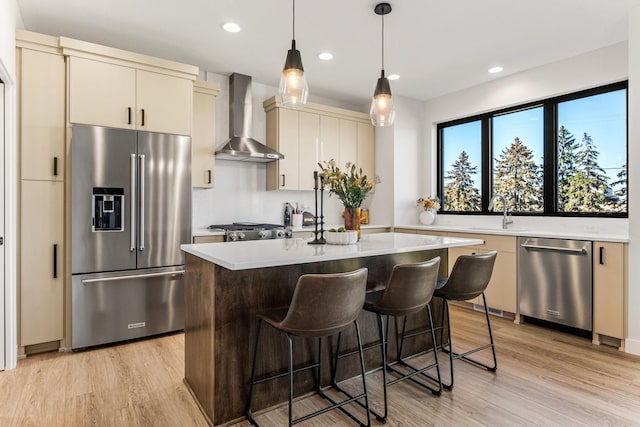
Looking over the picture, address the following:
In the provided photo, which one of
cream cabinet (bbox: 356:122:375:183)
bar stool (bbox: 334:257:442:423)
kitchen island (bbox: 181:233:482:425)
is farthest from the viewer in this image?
cream cabinet (bbox: 356:122:375:183)

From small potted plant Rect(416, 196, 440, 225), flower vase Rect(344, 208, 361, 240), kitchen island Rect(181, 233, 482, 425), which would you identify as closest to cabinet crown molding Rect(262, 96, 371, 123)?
small potted plant Rect(416, 196, 440, 225)

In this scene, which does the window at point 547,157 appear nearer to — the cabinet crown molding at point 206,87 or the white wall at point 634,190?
the white wall at point 634,190

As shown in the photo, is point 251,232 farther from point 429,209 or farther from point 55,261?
point 429,209

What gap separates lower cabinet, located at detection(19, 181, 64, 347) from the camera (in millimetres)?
2914

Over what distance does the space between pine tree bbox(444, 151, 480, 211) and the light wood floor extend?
7.36 feet

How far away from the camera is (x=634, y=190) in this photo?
3.01 meters

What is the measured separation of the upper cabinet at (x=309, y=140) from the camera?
15.2 feet

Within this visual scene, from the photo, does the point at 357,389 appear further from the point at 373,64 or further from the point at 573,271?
the point at 373,64

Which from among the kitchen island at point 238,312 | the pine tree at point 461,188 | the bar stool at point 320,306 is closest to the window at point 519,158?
the pine tree at point 461,188

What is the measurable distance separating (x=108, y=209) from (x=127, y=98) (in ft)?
3.25

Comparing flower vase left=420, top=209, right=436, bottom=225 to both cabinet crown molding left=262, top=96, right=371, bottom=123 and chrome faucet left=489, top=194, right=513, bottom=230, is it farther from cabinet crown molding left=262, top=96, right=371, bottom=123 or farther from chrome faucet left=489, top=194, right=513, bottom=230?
cabinet crown molding left=262, top=96, right=371, bottom=123

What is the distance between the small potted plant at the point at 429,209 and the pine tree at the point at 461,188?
8.6 inches

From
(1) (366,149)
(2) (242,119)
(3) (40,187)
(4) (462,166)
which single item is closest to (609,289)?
(4) (462,166)

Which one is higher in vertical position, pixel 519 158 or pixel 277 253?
pixel 519 158
